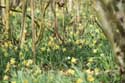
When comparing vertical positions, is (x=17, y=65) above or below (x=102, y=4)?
below

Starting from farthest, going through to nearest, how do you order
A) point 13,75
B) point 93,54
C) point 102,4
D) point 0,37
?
point 0,37 < point 93,54 < point 13,75 < point 102,4

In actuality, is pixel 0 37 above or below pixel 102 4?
below

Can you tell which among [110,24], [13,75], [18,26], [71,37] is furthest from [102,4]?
[18,26]

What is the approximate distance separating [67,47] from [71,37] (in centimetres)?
44

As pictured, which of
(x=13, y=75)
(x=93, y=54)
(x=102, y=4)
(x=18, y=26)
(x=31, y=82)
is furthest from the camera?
(x=18, y=26)

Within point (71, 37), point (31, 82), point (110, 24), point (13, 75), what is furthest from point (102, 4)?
point (71, 37)

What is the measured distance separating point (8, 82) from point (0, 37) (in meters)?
1.78

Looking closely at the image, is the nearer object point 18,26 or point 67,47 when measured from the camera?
point 67,47

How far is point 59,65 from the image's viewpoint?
4613 millimetres

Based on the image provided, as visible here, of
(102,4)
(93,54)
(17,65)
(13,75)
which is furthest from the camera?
(93,54)

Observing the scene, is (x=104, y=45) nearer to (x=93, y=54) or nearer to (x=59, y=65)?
(x=93, y=54)

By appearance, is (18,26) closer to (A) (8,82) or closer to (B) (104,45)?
(B) (104,45)

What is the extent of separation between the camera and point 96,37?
18.7 ft

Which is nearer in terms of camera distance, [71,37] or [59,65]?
[59,65]
